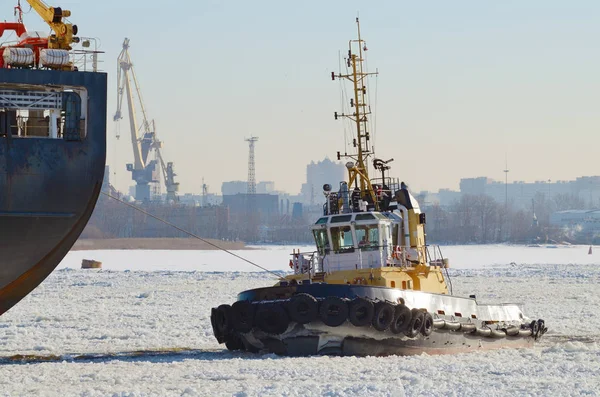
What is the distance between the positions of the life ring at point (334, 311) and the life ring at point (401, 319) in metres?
0.85

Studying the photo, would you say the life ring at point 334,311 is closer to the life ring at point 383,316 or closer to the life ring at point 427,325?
A: the life ring at point 383,316

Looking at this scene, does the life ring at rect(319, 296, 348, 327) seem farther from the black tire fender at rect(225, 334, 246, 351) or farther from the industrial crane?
the industrial crane

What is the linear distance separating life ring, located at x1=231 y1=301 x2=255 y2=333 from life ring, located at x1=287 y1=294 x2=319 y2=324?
2.99 ft

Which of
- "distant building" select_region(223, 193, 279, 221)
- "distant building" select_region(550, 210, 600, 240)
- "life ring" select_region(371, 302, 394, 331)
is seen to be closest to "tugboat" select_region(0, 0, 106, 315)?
"life ring" select_region(371, 302, 394, 331)

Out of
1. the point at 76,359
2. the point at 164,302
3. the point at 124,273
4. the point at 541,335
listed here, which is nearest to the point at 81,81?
the point at 76,359

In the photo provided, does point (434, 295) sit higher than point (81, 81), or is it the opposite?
point (81, 81)

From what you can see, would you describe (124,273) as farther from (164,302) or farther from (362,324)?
(362,324)

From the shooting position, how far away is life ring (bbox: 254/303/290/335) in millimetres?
18484

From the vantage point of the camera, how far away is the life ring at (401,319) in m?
18.4

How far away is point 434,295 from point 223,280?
82.3 feet

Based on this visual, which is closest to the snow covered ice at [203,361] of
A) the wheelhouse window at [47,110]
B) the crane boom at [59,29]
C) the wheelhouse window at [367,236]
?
the wheelhouse window at [367,236]

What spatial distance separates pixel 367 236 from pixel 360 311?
95.8 inches

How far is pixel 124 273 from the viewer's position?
49062 millimetres

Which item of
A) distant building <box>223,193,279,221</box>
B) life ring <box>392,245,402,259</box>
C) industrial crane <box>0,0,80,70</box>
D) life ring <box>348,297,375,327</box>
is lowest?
life ring <box>348,297,375,327</box>
